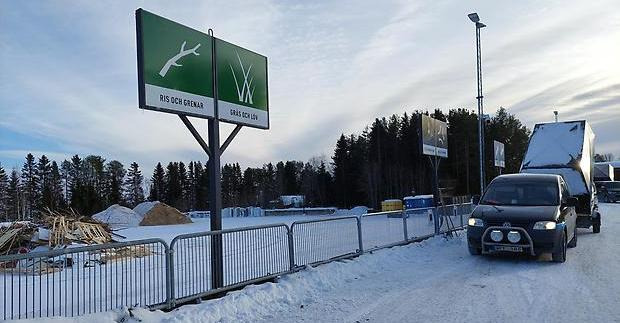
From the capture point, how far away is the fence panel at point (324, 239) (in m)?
10.2

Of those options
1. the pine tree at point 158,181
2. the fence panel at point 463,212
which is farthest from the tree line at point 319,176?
the fence panel at point 463,212

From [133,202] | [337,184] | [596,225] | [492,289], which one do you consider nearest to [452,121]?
[337,184]

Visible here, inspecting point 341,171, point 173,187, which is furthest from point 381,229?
point 173,187

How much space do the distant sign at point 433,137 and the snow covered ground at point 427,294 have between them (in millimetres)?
6237

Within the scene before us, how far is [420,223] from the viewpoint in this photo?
15578 millimetres

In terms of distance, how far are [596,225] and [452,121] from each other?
175 ft

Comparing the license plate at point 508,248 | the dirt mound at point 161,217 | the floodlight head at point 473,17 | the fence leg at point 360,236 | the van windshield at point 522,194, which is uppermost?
the floodlight head at point 473,17

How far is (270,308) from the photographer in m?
7.58

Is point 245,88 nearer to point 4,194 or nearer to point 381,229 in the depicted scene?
point 381,229

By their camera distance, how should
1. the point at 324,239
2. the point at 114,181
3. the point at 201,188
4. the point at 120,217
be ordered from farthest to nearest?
1. the point at 201,188
2. the point at 114,181
3. the point at 120,217
4. the point at 324,239

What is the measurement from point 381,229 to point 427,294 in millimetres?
4847

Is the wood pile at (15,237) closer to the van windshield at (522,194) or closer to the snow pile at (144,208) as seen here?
the van windshield at (522,194)

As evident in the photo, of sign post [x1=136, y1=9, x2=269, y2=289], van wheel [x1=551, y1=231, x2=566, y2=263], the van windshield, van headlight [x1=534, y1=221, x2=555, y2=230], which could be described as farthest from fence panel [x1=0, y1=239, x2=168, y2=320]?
the van windshield

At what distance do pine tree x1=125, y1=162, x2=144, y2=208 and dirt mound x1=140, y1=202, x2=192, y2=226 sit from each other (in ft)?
222
